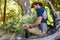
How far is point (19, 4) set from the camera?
61.7 inches

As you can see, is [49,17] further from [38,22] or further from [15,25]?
[15,25]

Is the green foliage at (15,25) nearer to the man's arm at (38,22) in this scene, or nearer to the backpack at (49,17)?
the man's arm at (38,22)

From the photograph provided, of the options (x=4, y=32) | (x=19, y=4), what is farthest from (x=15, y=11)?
(x=4, y=32)

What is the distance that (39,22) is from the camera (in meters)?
1.59

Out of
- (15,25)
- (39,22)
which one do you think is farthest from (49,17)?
(15,25)

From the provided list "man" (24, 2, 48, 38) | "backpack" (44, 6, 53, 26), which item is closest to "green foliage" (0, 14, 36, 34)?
"man" (24, 2, 48, 38)

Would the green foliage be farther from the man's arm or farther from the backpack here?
the backpack

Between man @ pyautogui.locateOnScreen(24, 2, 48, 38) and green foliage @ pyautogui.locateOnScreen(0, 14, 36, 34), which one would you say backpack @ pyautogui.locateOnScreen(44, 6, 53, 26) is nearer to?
man @ pyautogui.locateOnScreen(24, 2, 48, 38)

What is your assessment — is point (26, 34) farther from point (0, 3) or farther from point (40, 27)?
point (0, 3)

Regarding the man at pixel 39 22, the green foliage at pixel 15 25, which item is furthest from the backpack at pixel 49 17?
the green foliage at pixel 15 25

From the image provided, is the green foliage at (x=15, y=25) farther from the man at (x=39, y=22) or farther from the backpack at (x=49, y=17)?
the backpack at (x=49, y=17)

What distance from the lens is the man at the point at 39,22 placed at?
1572mm

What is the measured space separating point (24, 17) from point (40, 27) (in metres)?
0.16

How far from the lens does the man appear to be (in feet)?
5.16
